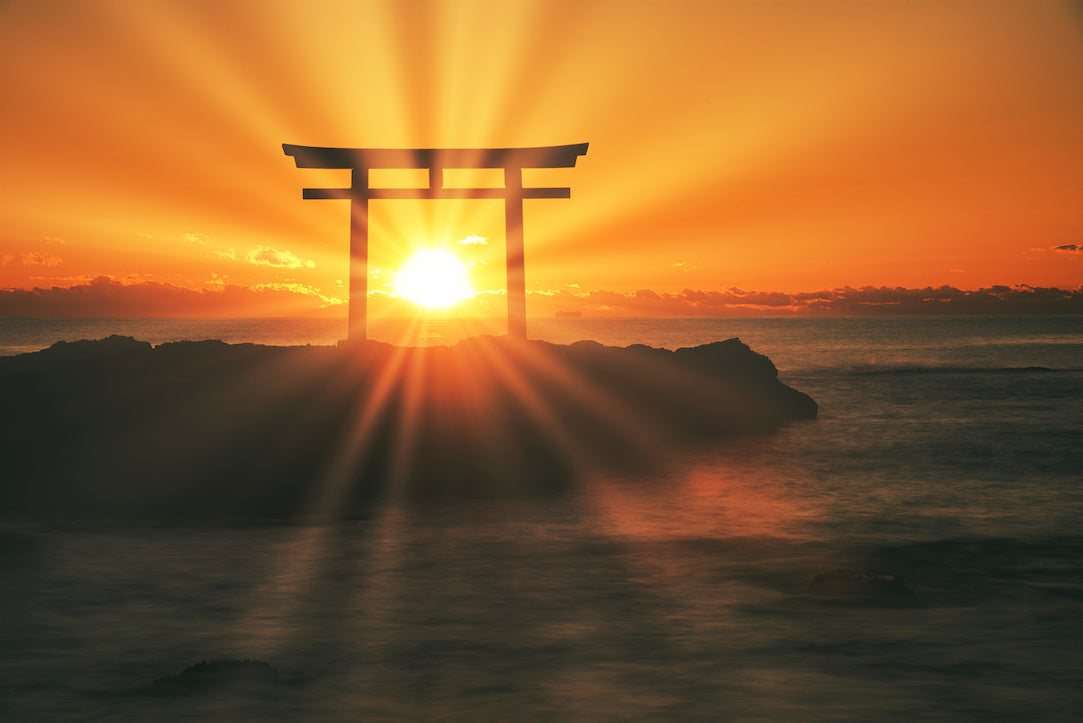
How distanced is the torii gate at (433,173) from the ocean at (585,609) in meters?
5.15

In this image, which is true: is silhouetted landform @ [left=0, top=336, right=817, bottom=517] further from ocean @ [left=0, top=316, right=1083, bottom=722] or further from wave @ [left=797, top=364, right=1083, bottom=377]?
wave @ [left=797, top=364, right=1083, bottom=377]

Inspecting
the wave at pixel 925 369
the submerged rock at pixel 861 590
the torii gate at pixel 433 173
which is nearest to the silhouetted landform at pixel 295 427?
the torii gate at pixel 433 173

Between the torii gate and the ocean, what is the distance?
203 inches

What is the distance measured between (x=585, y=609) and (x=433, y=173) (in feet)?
32.9

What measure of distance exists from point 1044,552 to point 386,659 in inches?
342

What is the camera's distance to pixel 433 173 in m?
15.8

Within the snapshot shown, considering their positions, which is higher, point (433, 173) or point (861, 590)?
point (433, 173)

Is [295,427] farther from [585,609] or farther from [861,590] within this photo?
[861,590]

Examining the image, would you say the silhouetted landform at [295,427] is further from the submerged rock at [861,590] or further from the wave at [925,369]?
the wave at [925,369]

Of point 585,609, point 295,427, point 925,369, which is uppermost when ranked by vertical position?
point 295,427

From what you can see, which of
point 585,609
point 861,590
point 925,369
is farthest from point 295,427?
point 925,369

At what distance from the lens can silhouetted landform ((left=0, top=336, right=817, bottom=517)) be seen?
1338 cm

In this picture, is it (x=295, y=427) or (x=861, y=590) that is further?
(x=295, y=427)

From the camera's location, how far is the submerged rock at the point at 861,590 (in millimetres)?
8156
